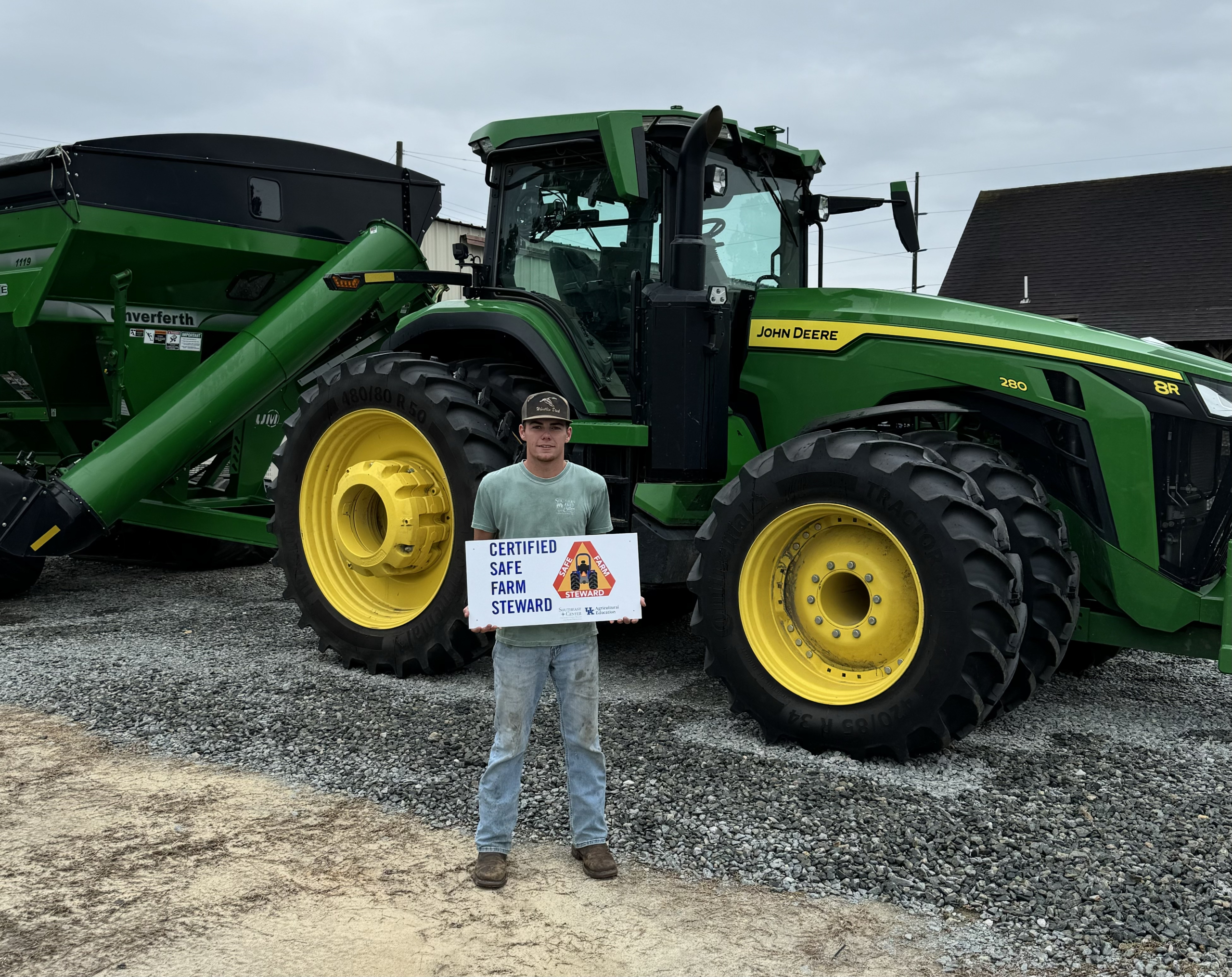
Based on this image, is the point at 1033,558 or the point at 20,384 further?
the point at 20,384

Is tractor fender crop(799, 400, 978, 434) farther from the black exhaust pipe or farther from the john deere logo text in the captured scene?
the black exhaust pipe

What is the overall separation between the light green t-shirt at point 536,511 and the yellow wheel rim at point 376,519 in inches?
88.8

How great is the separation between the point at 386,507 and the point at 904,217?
3.21 meters

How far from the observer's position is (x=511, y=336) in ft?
19.8

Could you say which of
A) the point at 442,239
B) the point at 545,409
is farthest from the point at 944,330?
the point at 442,239

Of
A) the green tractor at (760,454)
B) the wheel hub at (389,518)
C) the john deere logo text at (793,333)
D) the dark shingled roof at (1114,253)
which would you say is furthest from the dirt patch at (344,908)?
the dark shingled roof at (1114,253)

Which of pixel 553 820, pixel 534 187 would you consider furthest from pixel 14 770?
pixel 534 187

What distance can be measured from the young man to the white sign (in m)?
0.06

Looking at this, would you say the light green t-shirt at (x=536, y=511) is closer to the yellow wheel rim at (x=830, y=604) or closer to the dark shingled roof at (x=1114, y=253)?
the yellow wheel rim at (x=830, y=604)

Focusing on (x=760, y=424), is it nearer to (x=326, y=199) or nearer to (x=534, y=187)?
(x=534, y=187)

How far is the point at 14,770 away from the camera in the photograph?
465 cm

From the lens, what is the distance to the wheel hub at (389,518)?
597 centimetres

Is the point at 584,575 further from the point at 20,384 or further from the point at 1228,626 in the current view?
the point at 20,384

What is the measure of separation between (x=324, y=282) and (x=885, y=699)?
15.0ft
